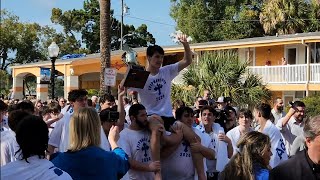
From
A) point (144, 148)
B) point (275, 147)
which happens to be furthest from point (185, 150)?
point (275, 147)

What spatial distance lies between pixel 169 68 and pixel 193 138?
→ 1089 millimetres

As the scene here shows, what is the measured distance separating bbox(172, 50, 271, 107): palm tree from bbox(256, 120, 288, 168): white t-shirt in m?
16.2

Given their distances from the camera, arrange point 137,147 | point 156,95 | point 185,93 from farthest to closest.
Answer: point 185,93 < point 156,95 < point 137,147

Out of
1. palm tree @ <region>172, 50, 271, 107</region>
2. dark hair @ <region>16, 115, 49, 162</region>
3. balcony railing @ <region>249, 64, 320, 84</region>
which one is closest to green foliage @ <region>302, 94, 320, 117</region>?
palm tree @ <region>172, 50, 271, 107</region>

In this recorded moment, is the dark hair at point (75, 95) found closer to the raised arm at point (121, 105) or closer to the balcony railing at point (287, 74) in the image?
the raised arm at point (121, 105)

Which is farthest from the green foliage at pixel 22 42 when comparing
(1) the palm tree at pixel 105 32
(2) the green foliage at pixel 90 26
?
(1) the palm tree at pixel 105 32

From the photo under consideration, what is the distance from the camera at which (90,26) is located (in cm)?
5797

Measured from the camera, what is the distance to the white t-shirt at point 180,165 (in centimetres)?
625

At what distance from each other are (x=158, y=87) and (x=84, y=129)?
2548mm

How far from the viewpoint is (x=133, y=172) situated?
6012mm

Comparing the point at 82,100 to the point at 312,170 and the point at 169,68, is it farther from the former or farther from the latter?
the point at 312,170

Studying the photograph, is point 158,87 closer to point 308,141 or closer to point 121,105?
point 121,105

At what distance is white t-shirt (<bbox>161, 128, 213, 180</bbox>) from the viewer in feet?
20.5

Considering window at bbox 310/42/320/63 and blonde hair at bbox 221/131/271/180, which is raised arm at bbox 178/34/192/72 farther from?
window at bbox 310/42/320/63
